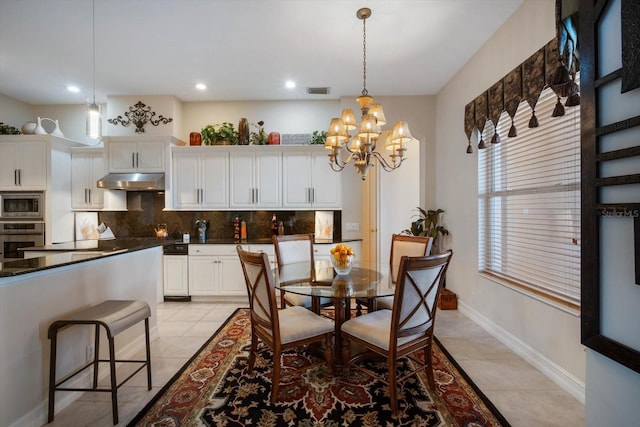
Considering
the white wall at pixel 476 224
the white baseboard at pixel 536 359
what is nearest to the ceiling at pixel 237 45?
the white wall at pixel 476 224

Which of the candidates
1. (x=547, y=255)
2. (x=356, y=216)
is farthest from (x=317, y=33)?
(x=547, y=255)

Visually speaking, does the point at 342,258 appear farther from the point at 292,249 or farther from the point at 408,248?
the point at 292,249

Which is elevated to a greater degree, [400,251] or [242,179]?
[242,179]

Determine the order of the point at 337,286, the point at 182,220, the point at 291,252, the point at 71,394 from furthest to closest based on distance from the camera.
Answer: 1. the point at 182,220
2. the point at 291,252
3. the point at 337,286
4. the point at 71,394

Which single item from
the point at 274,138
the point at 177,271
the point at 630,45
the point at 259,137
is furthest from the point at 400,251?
the point at 177,271

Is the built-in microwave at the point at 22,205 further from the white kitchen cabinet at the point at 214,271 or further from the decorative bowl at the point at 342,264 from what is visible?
the decorative bowl at the point at 342,264

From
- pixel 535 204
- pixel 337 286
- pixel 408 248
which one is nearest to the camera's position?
pixel 337 286

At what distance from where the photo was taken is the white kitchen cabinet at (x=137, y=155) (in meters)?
4.48

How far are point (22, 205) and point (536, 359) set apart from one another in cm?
649

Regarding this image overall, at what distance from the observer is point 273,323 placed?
1998 mm

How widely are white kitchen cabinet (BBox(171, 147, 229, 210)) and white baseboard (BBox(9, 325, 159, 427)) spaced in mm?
2235

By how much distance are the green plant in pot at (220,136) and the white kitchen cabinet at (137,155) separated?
627mm

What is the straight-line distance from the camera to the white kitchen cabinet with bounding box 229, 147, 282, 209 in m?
4.57

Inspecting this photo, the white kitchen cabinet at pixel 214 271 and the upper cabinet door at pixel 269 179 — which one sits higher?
the upper cabinet door at pixel 269 179
